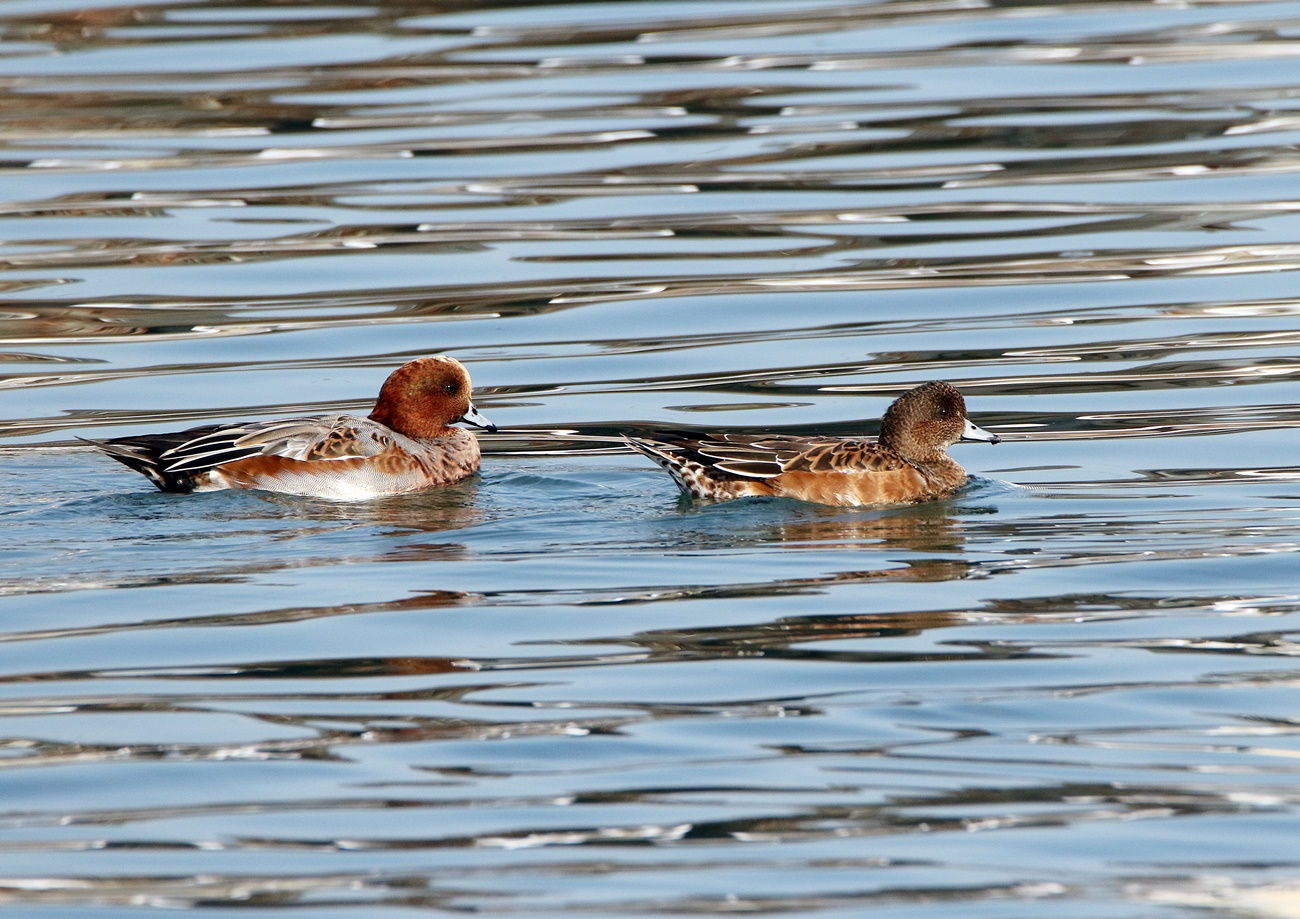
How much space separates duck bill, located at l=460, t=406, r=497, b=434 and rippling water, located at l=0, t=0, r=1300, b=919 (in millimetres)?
221

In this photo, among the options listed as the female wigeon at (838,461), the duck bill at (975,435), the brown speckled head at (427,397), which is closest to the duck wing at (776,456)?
the female wigeon at (838,461)

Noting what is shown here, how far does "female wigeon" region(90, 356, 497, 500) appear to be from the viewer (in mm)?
10352

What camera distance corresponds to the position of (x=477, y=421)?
36.6ft

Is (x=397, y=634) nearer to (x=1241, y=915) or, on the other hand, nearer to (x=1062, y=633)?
(x=1062, y=633)

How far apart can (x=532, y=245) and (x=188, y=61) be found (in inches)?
298

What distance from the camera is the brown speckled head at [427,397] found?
37.0ft

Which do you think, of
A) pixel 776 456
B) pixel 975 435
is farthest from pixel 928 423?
pixel 776 456

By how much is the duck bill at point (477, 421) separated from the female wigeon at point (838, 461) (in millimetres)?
1064

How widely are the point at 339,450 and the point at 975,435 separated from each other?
10.1 feet

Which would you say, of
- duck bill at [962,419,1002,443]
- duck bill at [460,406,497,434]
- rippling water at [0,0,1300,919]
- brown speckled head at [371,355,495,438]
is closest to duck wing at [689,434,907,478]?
rippling water at [0,0,1300,919]

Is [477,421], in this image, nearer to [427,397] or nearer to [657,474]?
[427,397]

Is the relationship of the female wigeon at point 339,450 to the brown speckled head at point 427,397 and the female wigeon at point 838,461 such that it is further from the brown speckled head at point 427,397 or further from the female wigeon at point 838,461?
the female wigeon at point 838,461

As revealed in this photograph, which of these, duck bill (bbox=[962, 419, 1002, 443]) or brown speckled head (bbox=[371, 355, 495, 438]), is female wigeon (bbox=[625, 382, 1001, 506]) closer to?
duck bill (bbox=[962, 419, 1002, 443])

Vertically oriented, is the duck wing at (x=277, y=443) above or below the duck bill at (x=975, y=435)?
above
